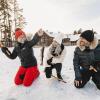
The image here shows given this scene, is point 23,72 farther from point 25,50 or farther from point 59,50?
point 59,50

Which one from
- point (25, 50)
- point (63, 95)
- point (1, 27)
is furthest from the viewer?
point (1, 27)

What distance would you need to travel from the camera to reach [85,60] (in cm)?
646

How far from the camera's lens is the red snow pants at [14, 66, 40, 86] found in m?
6.61

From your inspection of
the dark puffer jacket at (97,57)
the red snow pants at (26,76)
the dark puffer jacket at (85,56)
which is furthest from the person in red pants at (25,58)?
the dark puffer jacket at (97,57)

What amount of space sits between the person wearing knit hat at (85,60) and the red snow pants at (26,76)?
104cm

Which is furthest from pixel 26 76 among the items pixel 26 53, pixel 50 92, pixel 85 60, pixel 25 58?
pixel 85 60

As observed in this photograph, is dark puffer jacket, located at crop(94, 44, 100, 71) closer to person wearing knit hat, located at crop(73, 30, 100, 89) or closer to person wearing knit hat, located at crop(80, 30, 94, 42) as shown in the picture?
person wearing knit hat, located at crop(73, 30, 100, 89)

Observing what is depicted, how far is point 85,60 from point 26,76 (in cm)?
142

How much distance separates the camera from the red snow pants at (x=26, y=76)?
21.7ft

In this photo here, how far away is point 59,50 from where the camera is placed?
22.7 ft

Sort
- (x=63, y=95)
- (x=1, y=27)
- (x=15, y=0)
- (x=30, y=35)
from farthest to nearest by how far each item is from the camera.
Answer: (x=15, y=0)
(x=1, y=27)
(x=30, y=35)
(x=63, y=95)

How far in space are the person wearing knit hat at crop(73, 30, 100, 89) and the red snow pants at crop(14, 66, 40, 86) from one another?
3.43 feet

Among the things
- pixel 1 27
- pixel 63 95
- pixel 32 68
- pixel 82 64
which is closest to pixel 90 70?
pixel 82 64

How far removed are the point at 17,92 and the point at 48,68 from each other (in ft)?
3.36
